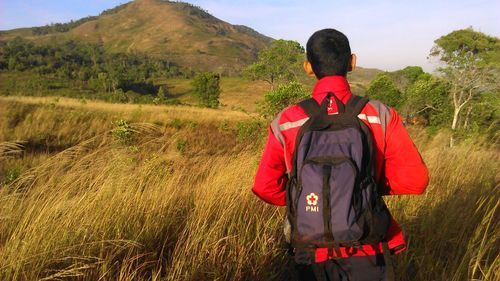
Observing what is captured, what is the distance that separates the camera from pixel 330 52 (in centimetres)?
189

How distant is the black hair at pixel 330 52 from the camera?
189 centimetres

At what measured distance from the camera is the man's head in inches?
74.4

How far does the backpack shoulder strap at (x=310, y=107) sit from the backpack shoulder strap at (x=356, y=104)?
0.14m

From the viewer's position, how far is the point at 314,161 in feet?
5.47

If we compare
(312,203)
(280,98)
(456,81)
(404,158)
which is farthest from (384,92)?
(312,203)

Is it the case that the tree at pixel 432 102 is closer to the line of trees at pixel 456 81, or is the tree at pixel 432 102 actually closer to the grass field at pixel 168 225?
the line of trees at pixel 456 81

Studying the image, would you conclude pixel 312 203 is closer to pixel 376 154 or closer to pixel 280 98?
pixel 376 154

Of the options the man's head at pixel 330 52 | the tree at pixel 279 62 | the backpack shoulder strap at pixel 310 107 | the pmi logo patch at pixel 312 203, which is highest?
the tree at pixel 279 62

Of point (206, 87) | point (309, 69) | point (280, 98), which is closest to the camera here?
point (309, 69)

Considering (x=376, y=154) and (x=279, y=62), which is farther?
(x=279, y=62)

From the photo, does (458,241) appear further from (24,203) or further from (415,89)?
(415,89)

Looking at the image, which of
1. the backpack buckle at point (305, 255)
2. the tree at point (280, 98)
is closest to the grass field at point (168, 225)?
the backpack buckle at point (305, 255)

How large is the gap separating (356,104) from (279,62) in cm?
4234

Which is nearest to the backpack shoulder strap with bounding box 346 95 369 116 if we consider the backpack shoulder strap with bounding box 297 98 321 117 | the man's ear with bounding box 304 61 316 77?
the backpack shoulder strap with bounding box 297 98 321 117
